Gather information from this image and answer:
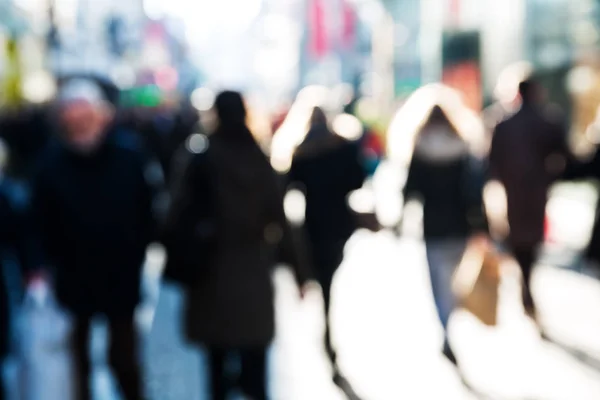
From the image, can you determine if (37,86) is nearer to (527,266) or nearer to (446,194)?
(527,266)

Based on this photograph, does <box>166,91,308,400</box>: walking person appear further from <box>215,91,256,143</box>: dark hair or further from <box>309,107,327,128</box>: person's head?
<box>309,107,327,128</box>: person's head

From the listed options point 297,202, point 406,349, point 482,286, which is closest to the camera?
point 482,286

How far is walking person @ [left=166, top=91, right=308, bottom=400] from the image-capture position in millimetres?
4887

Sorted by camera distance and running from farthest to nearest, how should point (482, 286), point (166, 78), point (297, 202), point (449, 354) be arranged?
point (166, 78)
point (297, 202)
point (449, 354)
point (482, 286)

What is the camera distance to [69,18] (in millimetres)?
26047

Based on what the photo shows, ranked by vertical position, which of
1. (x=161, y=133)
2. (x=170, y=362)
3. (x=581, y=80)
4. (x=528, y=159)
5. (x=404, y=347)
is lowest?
(x=404, y=347)

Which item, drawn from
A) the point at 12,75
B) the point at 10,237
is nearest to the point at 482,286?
the point at 10,237

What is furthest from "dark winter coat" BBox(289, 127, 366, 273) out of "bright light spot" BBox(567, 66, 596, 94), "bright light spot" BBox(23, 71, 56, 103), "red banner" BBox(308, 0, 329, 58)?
"red banner" BBox(308, 0, 329, 58)

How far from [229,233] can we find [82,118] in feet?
2.96

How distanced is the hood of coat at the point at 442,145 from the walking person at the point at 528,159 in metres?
1.24

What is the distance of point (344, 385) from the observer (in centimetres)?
646

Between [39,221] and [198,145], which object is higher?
[39,221]

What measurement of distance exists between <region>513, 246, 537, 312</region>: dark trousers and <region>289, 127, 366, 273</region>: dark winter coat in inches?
76.7

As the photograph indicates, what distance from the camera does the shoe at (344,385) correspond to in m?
6.18
